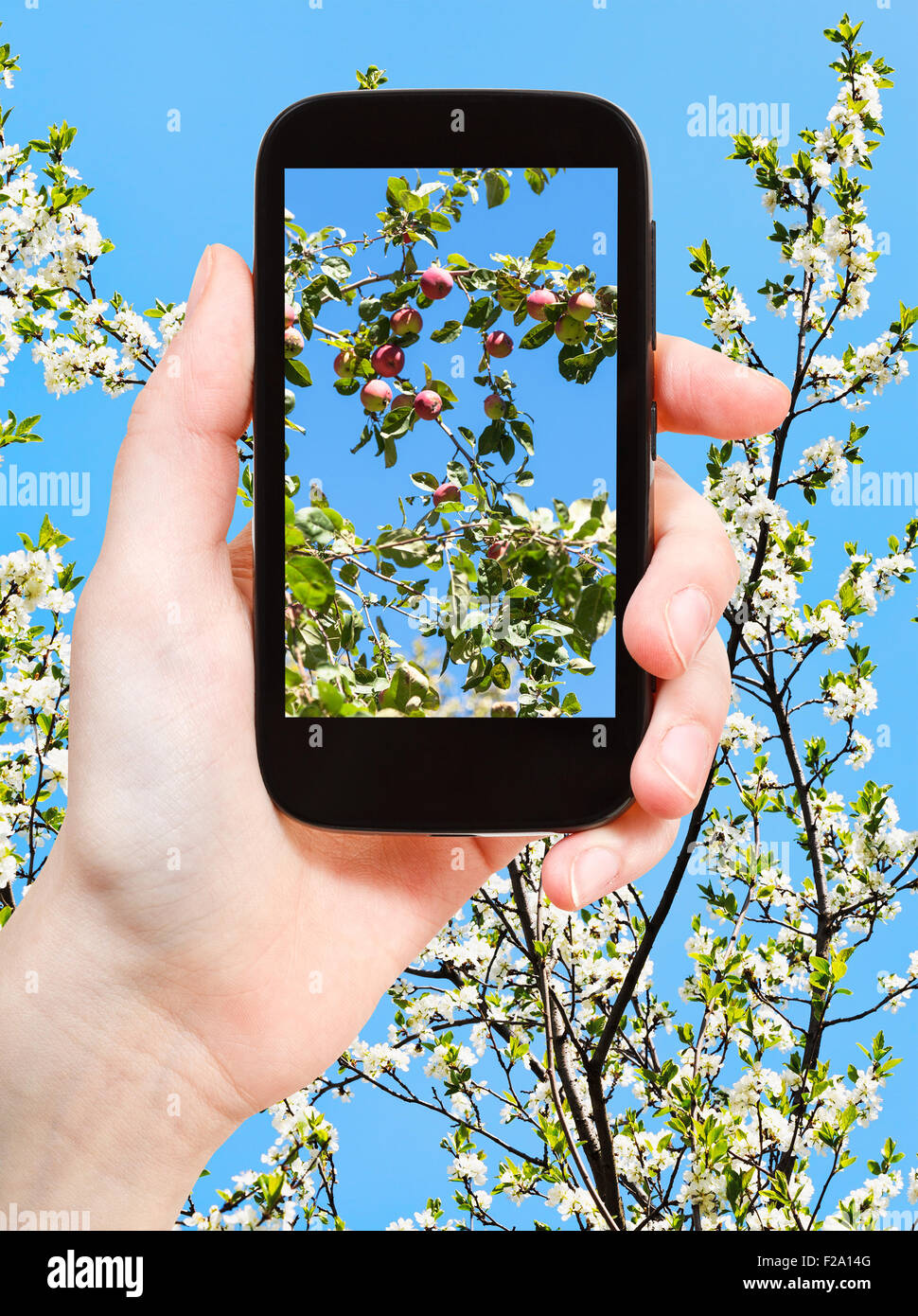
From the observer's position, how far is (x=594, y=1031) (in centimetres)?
283

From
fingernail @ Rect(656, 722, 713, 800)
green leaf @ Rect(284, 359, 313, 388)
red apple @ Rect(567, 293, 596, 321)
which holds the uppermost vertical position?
red apple @ Rect(567, 293, 596, 321)

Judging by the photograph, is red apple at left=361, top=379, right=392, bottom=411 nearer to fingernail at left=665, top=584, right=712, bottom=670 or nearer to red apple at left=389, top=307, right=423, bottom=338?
red apple at left=389, top=307, right=423, bottom=338

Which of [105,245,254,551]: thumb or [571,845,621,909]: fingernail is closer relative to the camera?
[571,845,621,909]: fingernail

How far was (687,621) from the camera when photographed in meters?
1.28

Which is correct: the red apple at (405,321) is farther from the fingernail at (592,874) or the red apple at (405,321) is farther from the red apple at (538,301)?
the fingernail at (592,874)

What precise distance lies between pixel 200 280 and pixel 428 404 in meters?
0.38

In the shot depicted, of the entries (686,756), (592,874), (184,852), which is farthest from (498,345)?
(184,852)

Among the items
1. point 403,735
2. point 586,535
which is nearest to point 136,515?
point 403,735

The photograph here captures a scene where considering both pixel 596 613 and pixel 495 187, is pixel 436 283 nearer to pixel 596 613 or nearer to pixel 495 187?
pixel 495 187

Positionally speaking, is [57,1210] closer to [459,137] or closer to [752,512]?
[459,137]

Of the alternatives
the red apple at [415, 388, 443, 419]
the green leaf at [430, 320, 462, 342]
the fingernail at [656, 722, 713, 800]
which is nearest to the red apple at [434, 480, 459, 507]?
the red apple at [415, 388, 443, 419]

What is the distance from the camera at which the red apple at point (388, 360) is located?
1366mm

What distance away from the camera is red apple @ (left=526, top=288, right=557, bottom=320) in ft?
4.41

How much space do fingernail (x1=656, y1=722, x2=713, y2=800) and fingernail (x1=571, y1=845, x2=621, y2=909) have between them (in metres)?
0.14
